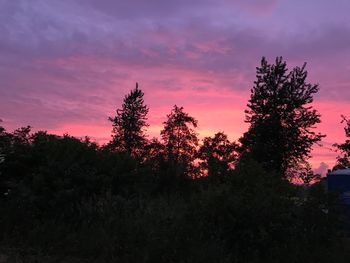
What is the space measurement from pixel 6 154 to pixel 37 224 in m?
4.46

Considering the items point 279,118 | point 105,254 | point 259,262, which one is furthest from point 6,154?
point 279,118

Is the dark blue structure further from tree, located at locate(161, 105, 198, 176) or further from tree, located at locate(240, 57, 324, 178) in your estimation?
tree, located at locate(161, 105, 198, 176)

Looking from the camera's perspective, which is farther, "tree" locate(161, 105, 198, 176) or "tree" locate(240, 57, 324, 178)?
"tree" locate(161, 105, 198, 176)

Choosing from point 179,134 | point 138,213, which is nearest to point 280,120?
point 179,134

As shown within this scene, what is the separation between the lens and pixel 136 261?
31.6 feet

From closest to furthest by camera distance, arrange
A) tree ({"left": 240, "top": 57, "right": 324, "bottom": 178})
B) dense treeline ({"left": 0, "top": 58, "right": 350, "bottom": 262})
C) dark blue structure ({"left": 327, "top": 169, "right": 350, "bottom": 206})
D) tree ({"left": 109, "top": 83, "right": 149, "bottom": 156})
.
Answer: dense treeline ({"left": 0, "top": 58, "right": 350, "bottom": 262}), dark blue structure ({"left": 327, "top": 169, "right": 350, "bottom": 206}), tree ({"left": 240, "top": 57, "right": 324, "bottom": 178}), tree ({"left": 109, "top": 83, "right": 149, "bottom": 156})

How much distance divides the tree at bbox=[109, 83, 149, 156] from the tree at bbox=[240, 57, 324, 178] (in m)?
16.6

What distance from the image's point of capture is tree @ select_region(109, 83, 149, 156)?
5516cm

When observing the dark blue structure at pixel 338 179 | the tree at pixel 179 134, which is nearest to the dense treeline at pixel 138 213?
the dark blue structure at pixel 338 179

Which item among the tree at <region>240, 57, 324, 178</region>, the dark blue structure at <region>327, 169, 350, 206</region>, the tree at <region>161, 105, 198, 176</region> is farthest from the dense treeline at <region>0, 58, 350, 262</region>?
the tree at <region>161, 105, 198, 176</region>

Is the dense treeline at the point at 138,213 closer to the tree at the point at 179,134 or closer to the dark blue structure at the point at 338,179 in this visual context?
the dark blue structure at the point at 338,179

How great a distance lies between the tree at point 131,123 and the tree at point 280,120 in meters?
16.6

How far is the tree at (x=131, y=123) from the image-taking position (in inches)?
2172

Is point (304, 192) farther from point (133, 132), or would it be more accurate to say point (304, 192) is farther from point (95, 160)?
point (133, 132)
